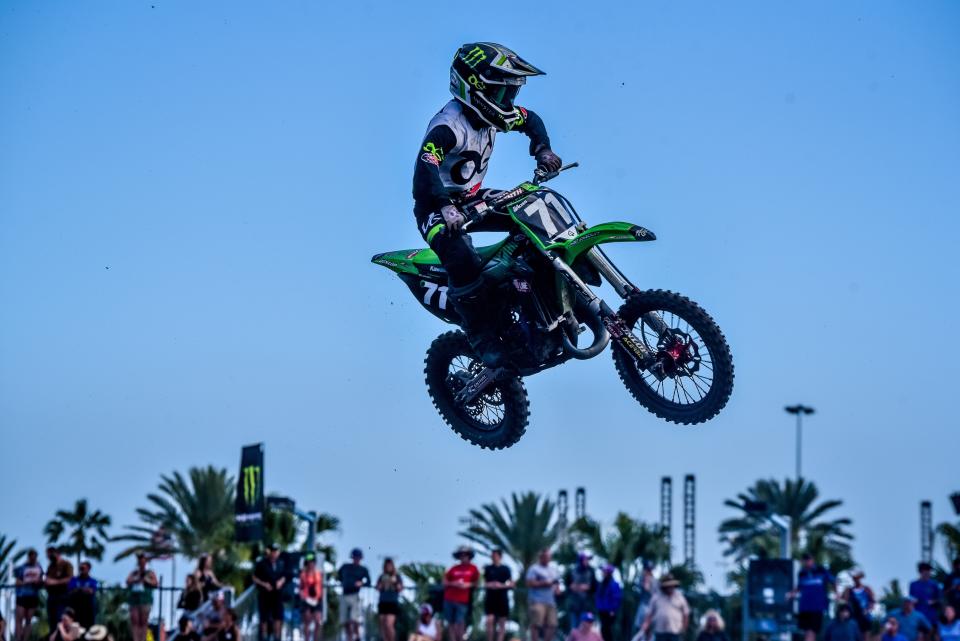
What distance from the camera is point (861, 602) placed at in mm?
25156

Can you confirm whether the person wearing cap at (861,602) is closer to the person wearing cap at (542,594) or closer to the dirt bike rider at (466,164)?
the person wearing cap at (542,594)

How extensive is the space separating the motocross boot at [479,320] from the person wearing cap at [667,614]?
28.7 feet

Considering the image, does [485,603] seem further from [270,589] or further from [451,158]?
[451,158]

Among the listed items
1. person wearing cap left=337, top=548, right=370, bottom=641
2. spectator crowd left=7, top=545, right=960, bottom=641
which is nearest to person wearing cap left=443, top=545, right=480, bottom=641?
spectator crowd left=7, top=545, right=960, bottom=641

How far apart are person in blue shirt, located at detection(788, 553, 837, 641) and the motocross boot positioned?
993 cm

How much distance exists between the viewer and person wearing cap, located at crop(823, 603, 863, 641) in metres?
24.2

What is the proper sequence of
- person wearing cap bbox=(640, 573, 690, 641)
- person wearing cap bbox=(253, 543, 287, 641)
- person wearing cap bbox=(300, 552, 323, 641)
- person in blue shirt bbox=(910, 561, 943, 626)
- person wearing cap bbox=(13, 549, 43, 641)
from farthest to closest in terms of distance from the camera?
person wearing cap bbox=(13, 549, 43, 641) < person wearing cap bbox=(300, 552, 323, 641) < person wearing cap bbox=(253, 543, 287, 641) < person in blue shirt bbox=(910, 561, 943, 626) < person wearing cap bbox=(640, 573, 690, 641)

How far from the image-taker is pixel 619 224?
15516mm

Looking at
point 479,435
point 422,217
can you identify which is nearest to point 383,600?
point 479,435

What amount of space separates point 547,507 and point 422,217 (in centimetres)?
1444

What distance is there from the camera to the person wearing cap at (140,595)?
27656mm

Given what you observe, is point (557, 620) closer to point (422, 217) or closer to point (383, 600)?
point (383, 600)

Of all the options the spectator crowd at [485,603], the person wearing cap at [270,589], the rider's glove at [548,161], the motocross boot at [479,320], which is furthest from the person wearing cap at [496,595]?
the rider's glove at [548,161]

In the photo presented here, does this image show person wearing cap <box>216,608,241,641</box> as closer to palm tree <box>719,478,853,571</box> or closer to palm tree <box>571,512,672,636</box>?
palm tree <box>571,512,672,636</box>
